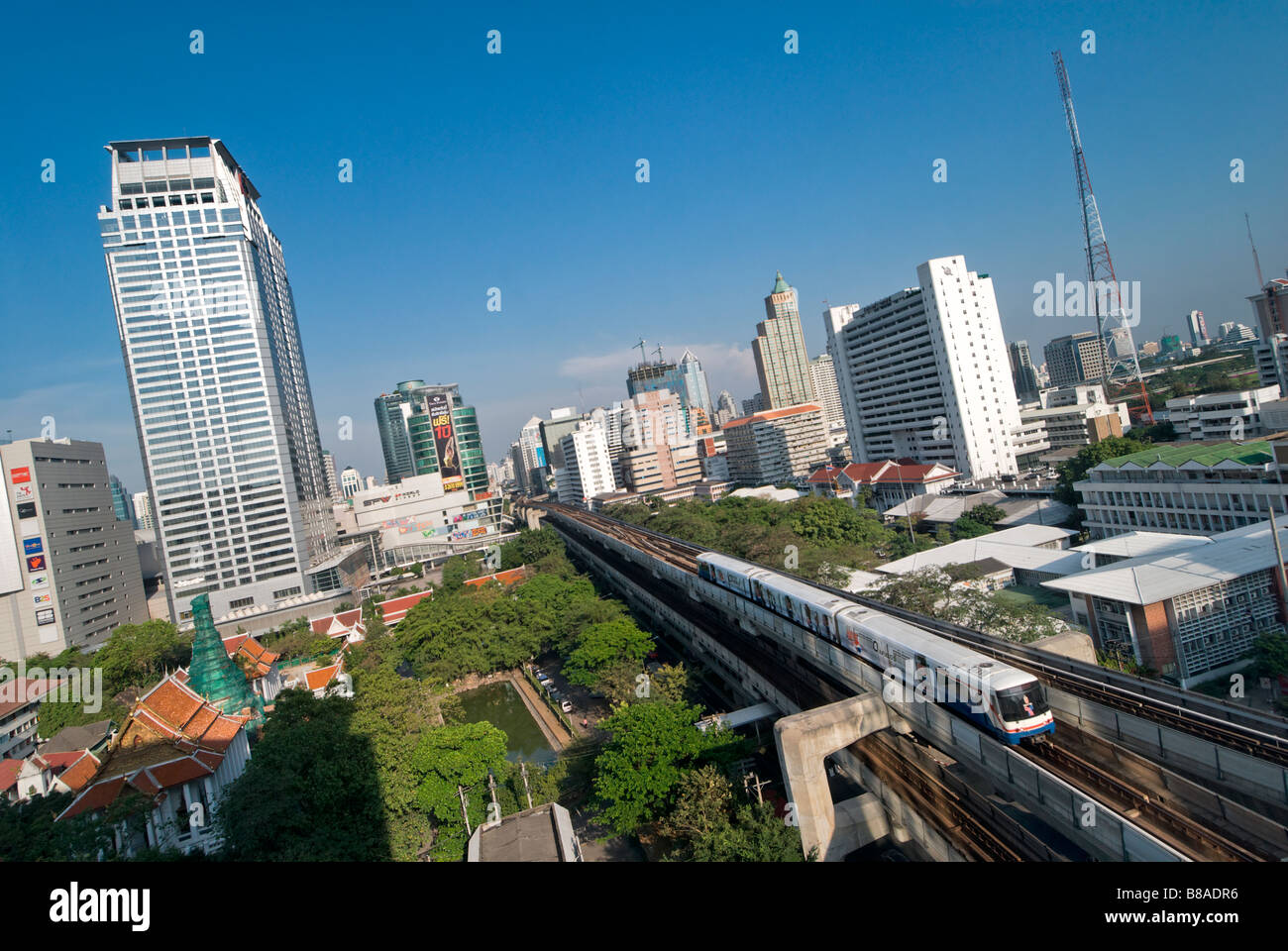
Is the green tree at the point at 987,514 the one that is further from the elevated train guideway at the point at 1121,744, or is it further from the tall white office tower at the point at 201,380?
the tall white office tower at the point at 201,380

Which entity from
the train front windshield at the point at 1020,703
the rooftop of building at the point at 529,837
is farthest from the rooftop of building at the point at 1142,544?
the rooftop of building at the point at 529,837

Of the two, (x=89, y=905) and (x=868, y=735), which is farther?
(x=868, y=735)

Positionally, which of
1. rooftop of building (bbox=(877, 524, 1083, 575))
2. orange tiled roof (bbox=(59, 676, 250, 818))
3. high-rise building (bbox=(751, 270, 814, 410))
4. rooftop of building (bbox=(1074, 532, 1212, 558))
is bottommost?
rooftop of building (bbox=(877, 524, 1083, 575))

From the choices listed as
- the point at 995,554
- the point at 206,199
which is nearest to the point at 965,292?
the point at 995,554

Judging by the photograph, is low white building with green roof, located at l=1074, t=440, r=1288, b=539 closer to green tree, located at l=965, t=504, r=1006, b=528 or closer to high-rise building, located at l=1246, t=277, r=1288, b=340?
green tree, located at l=965, t=504, r=1006, b=528

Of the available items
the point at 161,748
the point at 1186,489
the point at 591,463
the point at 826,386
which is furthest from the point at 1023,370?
the point at 161,748

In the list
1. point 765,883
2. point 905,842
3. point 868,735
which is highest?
point 765,883

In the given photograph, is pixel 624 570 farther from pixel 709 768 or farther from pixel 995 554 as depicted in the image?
pixel 709 768

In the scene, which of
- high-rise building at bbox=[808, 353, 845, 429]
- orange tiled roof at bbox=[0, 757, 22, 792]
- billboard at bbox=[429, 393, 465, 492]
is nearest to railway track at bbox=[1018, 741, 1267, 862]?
orange tiled roof at bbox=[0, 757, 22, 792]
